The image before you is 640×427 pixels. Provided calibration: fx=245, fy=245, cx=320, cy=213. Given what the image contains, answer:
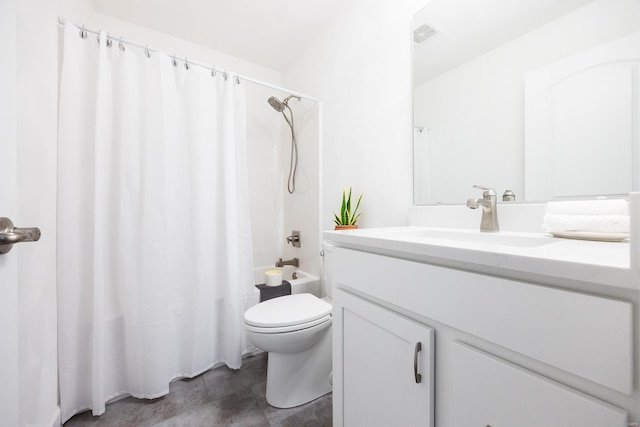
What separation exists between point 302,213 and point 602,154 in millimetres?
1692

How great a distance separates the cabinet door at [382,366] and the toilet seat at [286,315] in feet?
1.02

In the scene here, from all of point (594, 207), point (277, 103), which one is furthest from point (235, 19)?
point (594, 207)

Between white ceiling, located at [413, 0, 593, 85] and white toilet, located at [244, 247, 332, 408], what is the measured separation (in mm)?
1289

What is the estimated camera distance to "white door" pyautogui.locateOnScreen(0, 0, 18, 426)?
49 centimetres

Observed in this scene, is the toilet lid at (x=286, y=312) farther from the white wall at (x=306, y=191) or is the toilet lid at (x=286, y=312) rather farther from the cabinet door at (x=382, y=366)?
the white wall at (x=306, y=191)

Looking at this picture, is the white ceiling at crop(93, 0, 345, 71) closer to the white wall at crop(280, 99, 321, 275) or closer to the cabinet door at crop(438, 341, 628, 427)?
the white wall at crop(280, 99, 321, 275)

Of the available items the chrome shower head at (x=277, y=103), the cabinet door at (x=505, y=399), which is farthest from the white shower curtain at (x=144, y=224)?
the cabinet door at (x=505, y=399)

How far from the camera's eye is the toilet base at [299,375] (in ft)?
3.92

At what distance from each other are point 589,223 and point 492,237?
24 cm

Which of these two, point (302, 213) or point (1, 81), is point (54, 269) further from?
point (302, 213)

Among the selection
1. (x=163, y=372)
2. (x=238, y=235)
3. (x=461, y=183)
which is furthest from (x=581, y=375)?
(x=163, y=372)

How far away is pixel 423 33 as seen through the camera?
1194 millimetres

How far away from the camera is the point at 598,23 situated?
753mm

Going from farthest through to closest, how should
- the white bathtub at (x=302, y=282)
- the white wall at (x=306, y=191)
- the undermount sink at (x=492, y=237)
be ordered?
the white wall at (x=306, y=191)
the white bathtub at (x=302, y=282)
the undermount sink at (x=492, y=237)
